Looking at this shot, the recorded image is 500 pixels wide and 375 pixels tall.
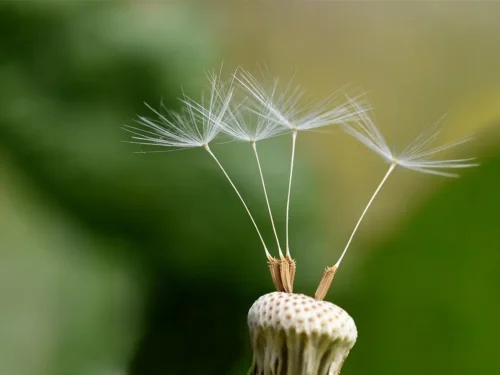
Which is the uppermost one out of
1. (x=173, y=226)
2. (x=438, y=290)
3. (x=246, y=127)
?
(x=246, y=127)

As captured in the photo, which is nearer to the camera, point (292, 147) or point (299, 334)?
point (299, 334)

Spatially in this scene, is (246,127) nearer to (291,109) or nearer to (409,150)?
(291,109)

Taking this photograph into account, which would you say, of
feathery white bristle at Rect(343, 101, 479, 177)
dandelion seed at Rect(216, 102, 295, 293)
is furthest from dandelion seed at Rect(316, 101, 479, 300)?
dandelion seed at Rect(216, 102, 295, 293)

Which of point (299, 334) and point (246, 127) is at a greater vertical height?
point (246, 127)

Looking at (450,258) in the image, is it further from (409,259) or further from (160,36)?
(160,36)

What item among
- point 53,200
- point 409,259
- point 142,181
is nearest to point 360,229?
point 409,259

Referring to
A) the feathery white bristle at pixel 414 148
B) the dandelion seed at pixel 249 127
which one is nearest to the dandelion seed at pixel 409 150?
the feathery white bristle at pixel 414 148

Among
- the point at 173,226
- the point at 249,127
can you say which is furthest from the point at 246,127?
the point at 173,226

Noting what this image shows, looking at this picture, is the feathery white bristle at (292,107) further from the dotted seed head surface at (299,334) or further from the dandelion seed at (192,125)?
the dotted seed head surface at (299,334)
